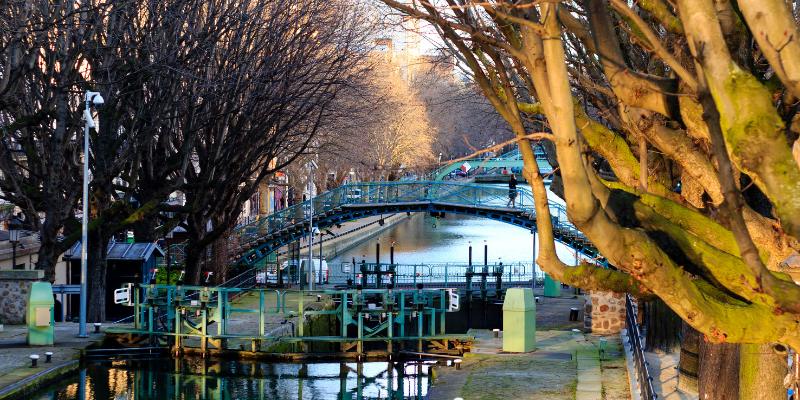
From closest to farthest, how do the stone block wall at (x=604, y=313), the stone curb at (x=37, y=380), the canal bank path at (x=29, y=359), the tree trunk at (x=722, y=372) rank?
1. the tree trunk at (x=722, y=372)
2. the stone curb at (x=37, y=380)
3. the canal bank path at (x=29, y=359)
4. the stone block wall at (x=604, y=313)

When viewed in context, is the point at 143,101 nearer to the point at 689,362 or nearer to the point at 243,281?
the point at 243,281

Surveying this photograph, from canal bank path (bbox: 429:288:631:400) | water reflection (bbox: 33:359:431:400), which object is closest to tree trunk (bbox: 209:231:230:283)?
canal bank path (bbox: 429:288:631:400)

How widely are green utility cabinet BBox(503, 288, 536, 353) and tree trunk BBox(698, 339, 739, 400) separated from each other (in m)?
8.19

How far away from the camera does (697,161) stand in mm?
11094

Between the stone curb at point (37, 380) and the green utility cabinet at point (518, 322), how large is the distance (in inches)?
330

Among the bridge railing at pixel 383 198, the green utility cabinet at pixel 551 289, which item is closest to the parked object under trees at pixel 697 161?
the green utility cabinet at pixel 551 289

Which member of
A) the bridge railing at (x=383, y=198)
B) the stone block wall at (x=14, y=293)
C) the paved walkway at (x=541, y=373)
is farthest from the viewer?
the bridge railing at (x=383, y=198)

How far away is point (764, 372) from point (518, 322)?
1030 cm

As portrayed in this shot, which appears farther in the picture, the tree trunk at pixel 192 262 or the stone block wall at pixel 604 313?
the tree trunk at pixel 192 262

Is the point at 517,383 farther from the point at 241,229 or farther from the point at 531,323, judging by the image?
the point at 241,229

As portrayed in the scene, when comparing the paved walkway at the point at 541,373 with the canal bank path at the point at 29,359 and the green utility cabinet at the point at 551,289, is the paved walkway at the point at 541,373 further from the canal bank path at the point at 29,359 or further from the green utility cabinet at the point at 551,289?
the green utility cabinet at the point at 551,289

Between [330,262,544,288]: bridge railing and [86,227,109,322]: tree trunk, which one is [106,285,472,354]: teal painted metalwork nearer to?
[86,227,109,322]: tree trunk

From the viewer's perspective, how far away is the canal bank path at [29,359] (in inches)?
744

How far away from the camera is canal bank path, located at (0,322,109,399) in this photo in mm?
18906
